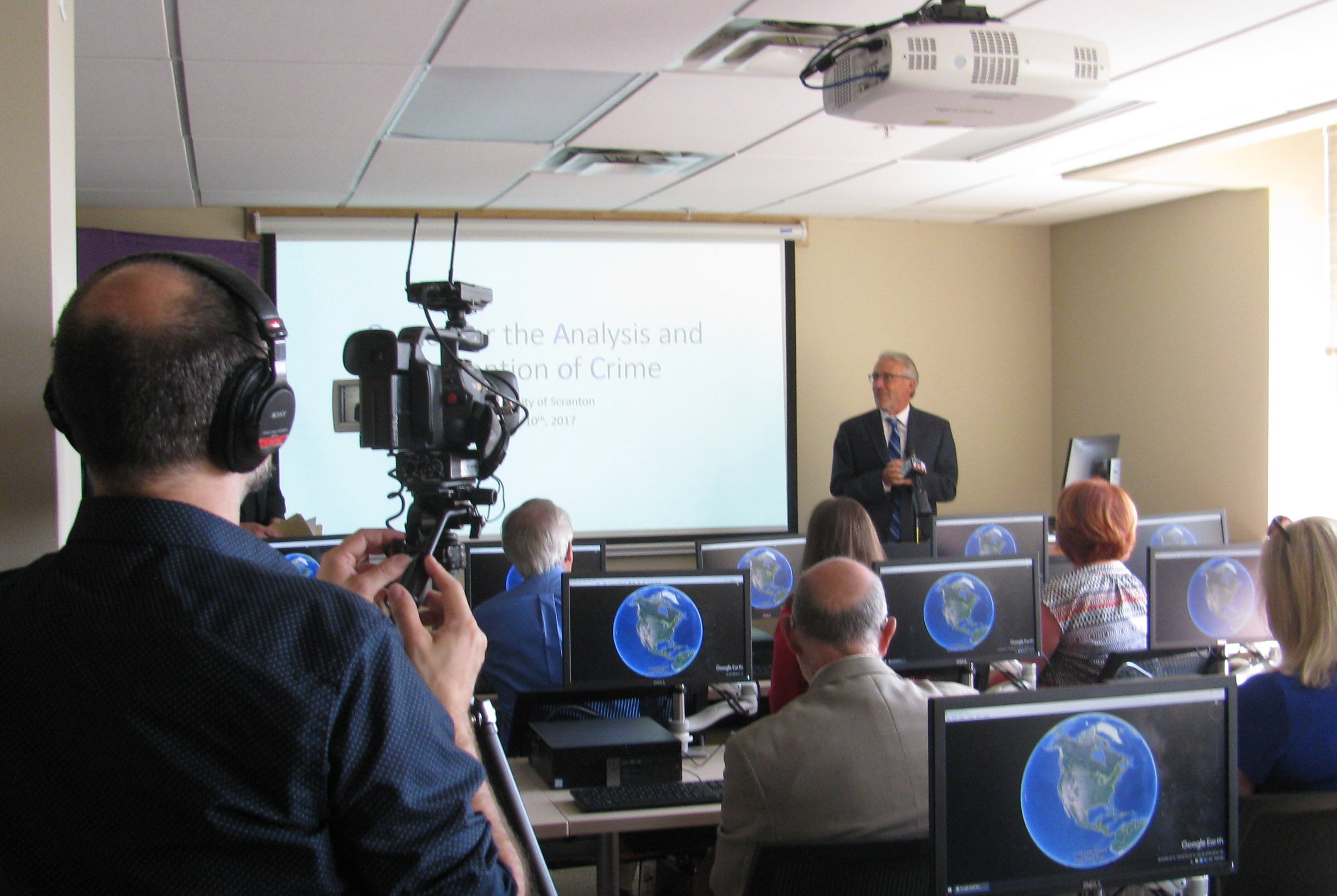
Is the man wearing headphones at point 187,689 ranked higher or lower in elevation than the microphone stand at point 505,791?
higher

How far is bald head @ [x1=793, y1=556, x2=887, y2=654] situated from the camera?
6.81ft

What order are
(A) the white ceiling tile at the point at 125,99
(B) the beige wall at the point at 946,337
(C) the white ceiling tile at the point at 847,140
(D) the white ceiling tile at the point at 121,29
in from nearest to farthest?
1. (D) the white ceiling tile at the point at 121,29
2. (A) the white ceiling tile at the point at 125,99
3. (C) the white ceiling tile at the point at 847,140
4. (B) the beige wall at the point at 946,337

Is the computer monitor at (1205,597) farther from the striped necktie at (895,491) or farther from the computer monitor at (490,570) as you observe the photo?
the striped necktie at (895,491)

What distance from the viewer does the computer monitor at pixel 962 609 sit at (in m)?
2.98

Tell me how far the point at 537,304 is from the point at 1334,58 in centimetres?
404

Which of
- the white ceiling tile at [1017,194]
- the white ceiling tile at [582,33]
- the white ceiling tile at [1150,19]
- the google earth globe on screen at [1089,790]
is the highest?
the white ceiling tile at [1017,194]

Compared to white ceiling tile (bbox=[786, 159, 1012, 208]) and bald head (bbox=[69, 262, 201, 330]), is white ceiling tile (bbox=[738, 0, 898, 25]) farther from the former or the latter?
bald head (bbox=[69, 262, 201, 330])

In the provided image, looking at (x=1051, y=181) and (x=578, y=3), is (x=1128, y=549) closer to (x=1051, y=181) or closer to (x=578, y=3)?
(x=578, y=3)

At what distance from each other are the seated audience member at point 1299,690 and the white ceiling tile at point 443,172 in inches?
134

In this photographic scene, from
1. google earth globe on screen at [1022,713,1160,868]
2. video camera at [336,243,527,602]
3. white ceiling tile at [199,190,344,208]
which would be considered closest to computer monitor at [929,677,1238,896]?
google earth globe on screen at [1022,713,1160,868]

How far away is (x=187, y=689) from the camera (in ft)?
2.77

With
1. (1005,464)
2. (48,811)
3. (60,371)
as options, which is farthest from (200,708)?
(1005,464)

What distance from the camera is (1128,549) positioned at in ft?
11.3

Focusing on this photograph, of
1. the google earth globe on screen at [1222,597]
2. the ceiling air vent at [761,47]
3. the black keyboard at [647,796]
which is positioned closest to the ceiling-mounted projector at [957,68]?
the ceiling air vent at [761,47]
